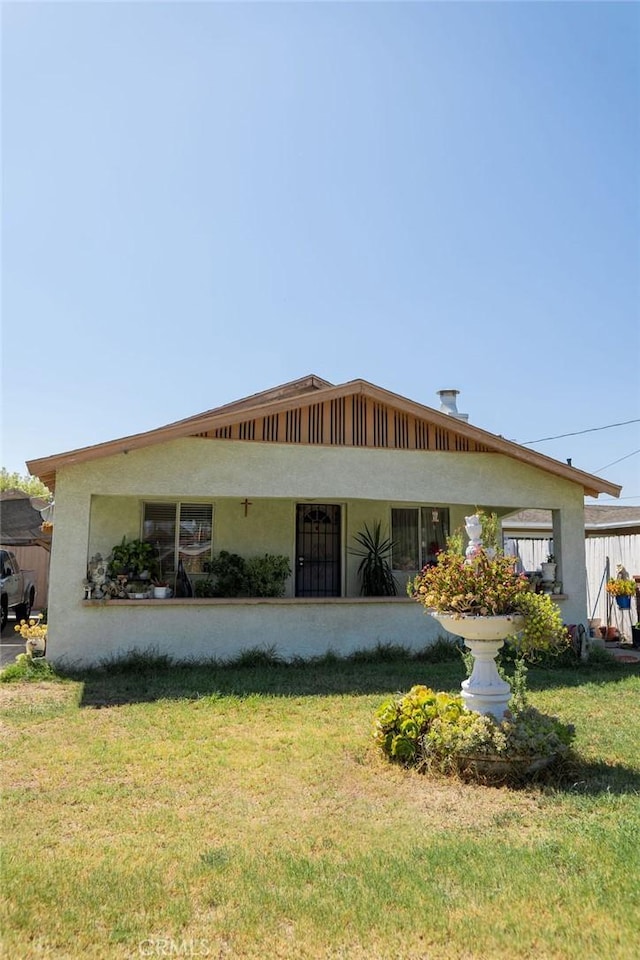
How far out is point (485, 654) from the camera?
5262 mm

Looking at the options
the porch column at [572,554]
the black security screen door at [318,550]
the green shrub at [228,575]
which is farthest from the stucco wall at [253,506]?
the black security screen door at [318,550]

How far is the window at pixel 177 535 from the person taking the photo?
11219 mm

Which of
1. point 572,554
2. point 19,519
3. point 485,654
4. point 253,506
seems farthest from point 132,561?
point 19,519

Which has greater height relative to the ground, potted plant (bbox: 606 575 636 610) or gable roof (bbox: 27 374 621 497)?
gable roof (bbox: 27 374 621 497)

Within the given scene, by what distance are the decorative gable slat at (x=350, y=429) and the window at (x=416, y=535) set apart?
8.43 ft

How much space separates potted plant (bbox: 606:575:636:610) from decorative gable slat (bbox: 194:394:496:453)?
513 centimetres

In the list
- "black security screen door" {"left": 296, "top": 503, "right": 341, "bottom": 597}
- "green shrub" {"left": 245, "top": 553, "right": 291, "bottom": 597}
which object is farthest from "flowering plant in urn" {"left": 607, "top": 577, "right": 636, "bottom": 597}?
"green shrub" {"left": 245, "top": 553, "right": 291, "bottom": 597}

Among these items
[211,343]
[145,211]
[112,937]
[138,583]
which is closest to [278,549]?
[138,583]

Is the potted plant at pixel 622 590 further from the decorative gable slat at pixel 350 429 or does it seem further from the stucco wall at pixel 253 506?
the decorative gable slat at pixel 350 429

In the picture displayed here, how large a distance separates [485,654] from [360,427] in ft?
18.7

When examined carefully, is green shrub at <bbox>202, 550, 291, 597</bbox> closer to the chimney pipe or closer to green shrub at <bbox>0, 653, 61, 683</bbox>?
green shrub at <bbox>0, 653, 61, 683</bbox>

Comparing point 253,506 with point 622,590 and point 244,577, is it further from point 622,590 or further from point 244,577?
point 622,590

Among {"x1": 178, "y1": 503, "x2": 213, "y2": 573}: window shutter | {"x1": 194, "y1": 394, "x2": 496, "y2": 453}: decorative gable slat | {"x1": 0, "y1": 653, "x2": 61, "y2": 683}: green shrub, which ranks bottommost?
{"x1": 0, "y1": 653, "x2": 61, "y2": 683}: green shrub

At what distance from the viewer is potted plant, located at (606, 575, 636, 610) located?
43.0 feet
